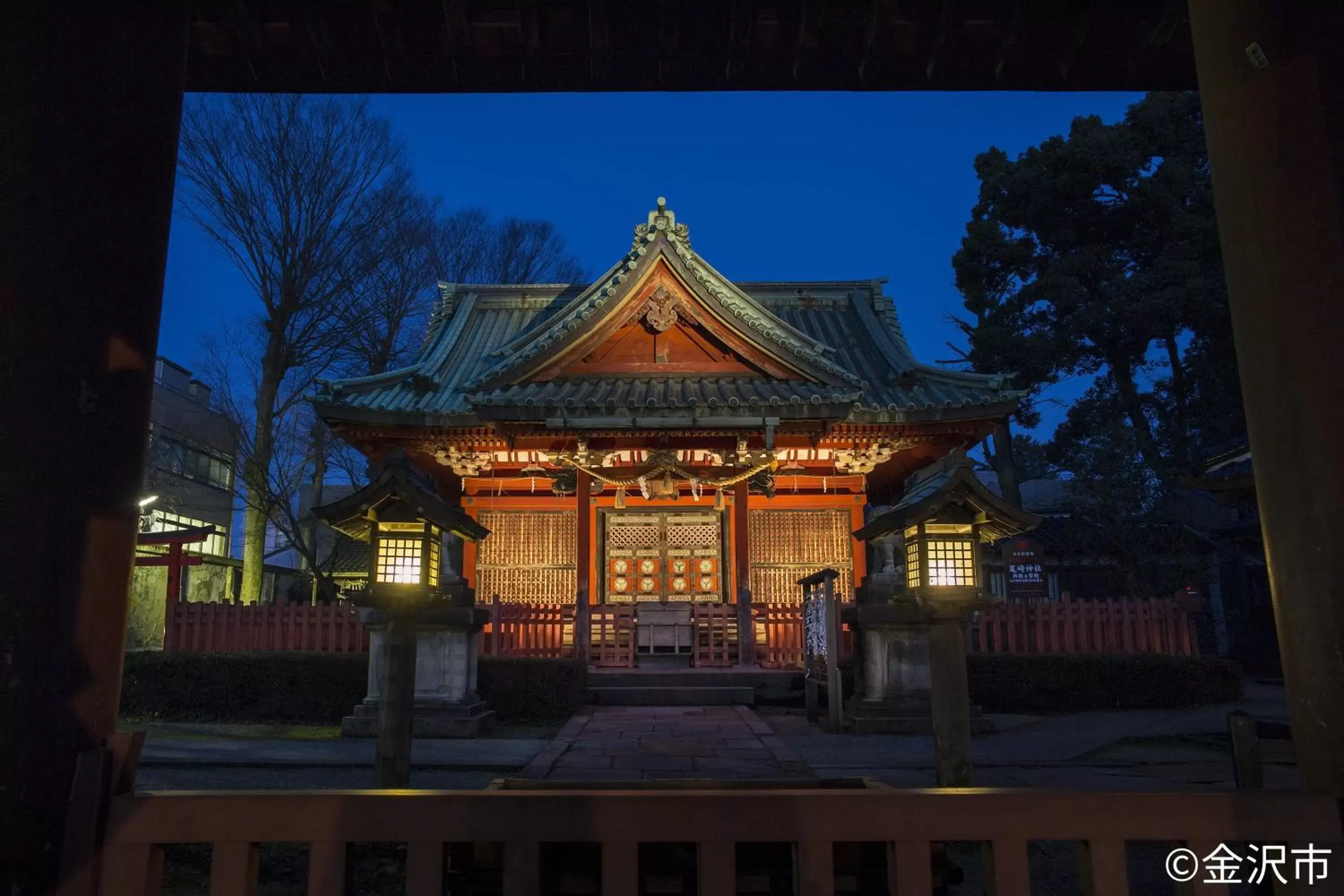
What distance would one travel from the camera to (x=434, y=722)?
34.9 ft

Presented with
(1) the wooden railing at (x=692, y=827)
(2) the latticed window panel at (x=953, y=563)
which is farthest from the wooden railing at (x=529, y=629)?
(1) the wooden railing at (x=692, y=827)

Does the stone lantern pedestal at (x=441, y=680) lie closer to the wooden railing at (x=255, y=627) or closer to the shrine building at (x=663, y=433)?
the wooden railing at (x=255, y=627)

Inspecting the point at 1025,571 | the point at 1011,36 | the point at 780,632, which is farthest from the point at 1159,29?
the point at 1025,571

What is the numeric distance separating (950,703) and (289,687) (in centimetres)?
1021

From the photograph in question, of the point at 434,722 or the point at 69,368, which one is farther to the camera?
the point at 434,722

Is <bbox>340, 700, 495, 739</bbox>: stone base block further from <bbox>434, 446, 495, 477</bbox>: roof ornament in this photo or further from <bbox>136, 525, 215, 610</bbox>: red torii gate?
<bbox>136, 525, 215, 610</bbox>: red torii gate

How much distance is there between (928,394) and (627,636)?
21.9 ft

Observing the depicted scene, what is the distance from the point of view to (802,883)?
200cm

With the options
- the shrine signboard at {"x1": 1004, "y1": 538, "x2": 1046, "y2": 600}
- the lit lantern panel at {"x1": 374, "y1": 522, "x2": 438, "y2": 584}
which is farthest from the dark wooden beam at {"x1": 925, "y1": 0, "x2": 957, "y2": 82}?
the shrine signboard at {"x1": 1004, "y1": 538, "x2": 1046, "y2": 600}

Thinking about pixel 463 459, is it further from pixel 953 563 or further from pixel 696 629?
pixel 953 563

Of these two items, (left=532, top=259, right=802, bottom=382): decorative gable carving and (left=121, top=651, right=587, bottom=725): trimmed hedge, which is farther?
(left=532, top=259, right=802, bottom=382): decorative gable carving

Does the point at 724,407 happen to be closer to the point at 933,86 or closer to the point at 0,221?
the point at 933,86

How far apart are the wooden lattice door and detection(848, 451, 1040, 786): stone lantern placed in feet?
15.2

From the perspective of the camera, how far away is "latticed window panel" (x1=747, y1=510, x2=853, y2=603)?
50.4 ft
